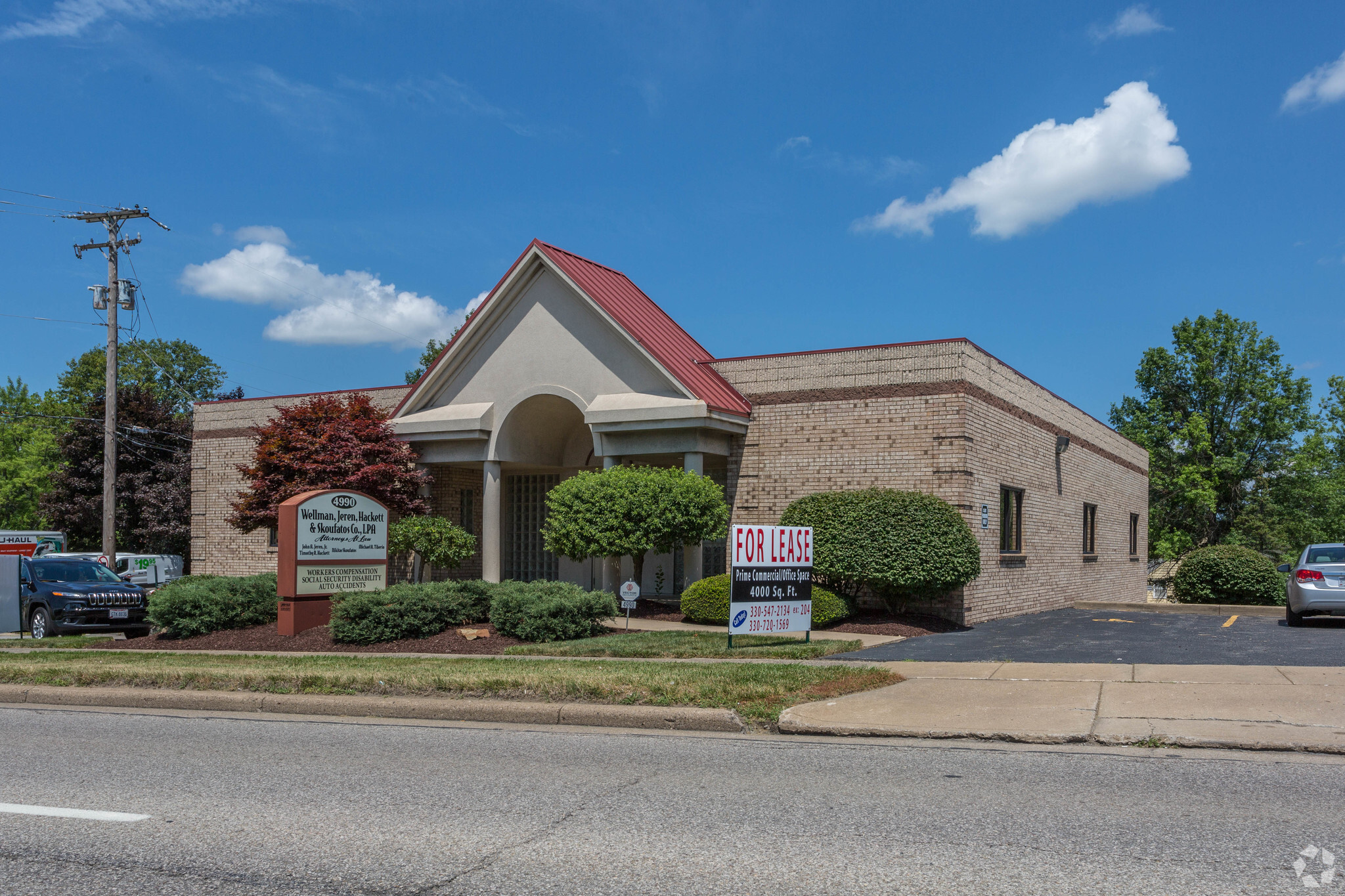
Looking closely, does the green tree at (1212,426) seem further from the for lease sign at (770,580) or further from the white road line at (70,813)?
the white road line at (70,813)

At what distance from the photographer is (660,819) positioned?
595cm

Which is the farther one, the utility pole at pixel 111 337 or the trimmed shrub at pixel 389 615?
the utility pole at pixel 111 337

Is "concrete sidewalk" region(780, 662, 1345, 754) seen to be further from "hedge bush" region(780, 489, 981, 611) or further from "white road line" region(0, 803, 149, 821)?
"hedge bush" region(780, 489, 981, 611)

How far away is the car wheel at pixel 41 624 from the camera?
19953 mm

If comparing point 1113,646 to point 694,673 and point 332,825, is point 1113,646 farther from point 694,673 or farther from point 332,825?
→ point 332,825

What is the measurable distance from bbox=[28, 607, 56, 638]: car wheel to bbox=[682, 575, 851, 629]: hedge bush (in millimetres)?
11865

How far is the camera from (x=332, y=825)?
5875mm

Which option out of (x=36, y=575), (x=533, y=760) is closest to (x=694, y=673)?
(x=533, y=760)

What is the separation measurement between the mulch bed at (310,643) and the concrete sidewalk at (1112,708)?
7.17 meters

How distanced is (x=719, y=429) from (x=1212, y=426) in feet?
130

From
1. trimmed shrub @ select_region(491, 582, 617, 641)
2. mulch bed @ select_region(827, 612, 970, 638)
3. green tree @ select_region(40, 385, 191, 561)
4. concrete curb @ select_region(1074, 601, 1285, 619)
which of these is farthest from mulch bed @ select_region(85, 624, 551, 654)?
green tree @ select_region(40, 385, 191, 561)

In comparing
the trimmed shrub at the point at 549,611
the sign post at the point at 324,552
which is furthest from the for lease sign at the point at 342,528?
the trimmed shrub at the point at 549,611

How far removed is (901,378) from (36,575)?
16.7 m

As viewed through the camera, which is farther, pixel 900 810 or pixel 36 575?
pixel 36 575
